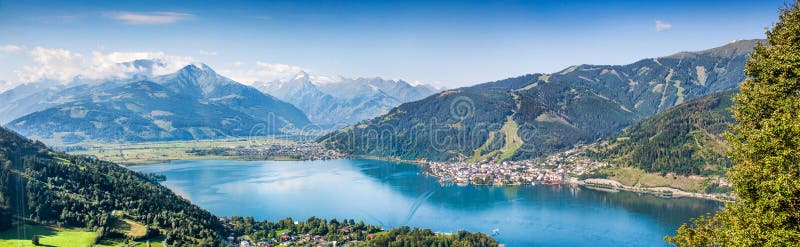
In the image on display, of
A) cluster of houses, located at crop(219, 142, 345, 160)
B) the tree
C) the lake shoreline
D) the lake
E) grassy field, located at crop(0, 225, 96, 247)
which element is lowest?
the lake

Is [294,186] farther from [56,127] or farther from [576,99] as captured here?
[56,127]

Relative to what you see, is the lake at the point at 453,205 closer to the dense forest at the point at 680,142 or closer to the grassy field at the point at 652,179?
the grassy field at the point at 652,179

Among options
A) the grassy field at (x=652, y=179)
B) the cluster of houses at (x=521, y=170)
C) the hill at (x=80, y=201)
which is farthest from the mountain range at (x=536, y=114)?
the hill at (x=80, y=201)

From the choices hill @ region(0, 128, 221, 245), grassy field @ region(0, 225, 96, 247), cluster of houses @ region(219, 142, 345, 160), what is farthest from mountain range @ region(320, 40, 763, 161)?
grassy field @ region(0, 225, 96, 247)

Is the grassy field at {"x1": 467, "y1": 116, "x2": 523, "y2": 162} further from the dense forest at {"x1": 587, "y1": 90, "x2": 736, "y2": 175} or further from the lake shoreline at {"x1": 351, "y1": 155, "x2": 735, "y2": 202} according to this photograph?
the lake shoreline at {"x1": 351, "y1": 155, "x2": 735, "y2": 202}

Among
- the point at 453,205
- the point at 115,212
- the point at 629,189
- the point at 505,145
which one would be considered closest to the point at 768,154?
the point at 115,212

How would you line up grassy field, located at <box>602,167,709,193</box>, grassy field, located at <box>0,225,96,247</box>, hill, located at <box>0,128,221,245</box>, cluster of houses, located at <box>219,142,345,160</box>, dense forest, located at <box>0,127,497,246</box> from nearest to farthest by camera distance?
grassy field, located at <box>0,225,96,247</box>
hill, located at <box>0,128,221,245</box>
dense forest, located at <box>0,127,497,246</box>
grassy field, located at <box>602,167,709,193</box>
cluster of houses, located at <box>219,142,345,160</box>

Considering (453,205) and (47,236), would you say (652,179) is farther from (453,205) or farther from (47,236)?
(47,236)

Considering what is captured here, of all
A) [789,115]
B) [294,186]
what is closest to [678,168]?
[294,186]
